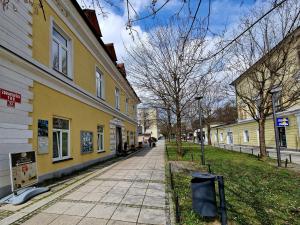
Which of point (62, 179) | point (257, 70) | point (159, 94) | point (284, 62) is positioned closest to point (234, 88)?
point (257, 70)

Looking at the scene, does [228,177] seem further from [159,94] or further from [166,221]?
[159,94]

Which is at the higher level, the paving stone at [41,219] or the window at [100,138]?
the window at [100,138]

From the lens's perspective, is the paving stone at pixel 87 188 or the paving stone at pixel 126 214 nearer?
the paving stone at pixel 126 214

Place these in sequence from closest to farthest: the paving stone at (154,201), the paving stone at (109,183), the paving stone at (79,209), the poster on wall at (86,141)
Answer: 1. the paving stone at (79,209)
2. the paving stone at (154,201)
3. the paving stone at (109,183)
4. the poster on wall at (86,141)

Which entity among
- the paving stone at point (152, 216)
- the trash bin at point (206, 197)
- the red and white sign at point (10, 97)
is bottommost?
the paving stone at point (152, 216)

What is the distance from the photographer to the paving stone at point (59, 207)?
5.20 m

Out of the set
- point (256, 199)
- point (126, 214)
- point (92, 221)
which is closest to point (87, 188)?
point (126, 214)

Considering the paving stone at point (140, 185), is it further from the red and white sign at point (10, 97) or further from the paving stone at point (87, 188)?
the red and white sign at point (10, 97)

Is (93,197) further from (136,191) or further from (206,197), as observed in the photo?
(206,197)

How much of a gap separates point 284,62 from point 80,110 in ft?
39.3

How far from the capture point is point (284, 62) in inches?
565

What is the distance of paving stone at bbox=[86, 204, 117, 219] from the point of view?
496cm

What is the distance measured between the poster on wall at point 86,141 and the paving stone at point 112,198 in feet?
18.0

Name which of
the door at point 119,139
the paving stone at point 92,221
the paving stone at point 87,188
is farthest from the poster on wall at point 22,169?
the door at point 119,139
